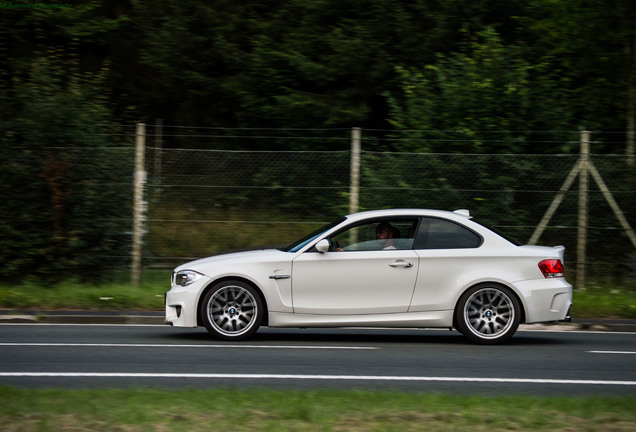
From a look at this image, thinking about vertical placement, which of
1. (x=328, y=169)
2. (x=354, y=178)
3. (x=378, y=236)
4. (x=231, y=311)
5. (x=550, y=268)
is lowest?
(x=231, y=311)

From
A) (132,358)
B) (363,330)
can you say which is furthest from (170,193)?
(132,358)

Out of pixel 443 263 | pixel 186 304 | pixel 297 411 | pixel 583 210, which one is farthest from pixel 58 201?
pixel 297 411

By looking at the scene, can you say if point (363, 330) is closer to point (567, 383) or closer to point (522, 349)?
point (522, 349)

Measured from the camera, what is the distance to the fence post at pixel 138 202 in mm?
15086

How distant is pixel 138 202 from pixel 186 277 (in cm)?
533

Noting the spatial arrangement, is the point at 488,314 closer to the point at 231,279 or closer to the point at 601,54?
the point at 231,279

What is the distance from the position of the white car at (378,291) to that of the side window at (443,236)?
8 centimetres

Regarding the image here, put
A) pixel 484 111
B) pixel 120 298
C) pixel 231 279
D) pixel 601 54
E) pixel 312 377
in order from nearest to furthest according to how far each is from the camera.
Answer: pixel 312 377 < pixel 231 279 < pixel 120 298 < pixel 484 111 < pixel 601 54

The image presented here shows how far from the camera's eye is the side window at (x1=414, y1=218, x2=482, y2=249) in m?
10.2

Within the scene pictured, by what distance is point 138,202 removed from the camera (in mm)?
15164

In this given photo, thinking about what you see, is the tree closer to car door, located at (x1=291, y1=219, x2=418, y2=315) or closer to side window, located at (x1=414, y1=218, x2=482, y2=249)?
side window, located at (x1=414, y1=218, x2=482, y2=249)

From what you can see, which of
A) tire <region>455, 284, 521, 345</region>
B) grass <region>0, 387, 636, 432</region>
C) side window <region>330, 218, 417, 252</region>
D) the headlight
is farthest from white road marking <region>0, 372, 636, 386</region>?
side window <region>330, 218, 417, 252</region>

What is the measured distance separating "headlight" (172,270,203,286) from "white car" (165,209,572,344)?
0.05ft

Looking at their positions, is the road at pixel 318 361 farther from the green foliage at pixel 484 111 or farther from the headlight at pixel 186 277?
the green foliage at pixel 484 111
